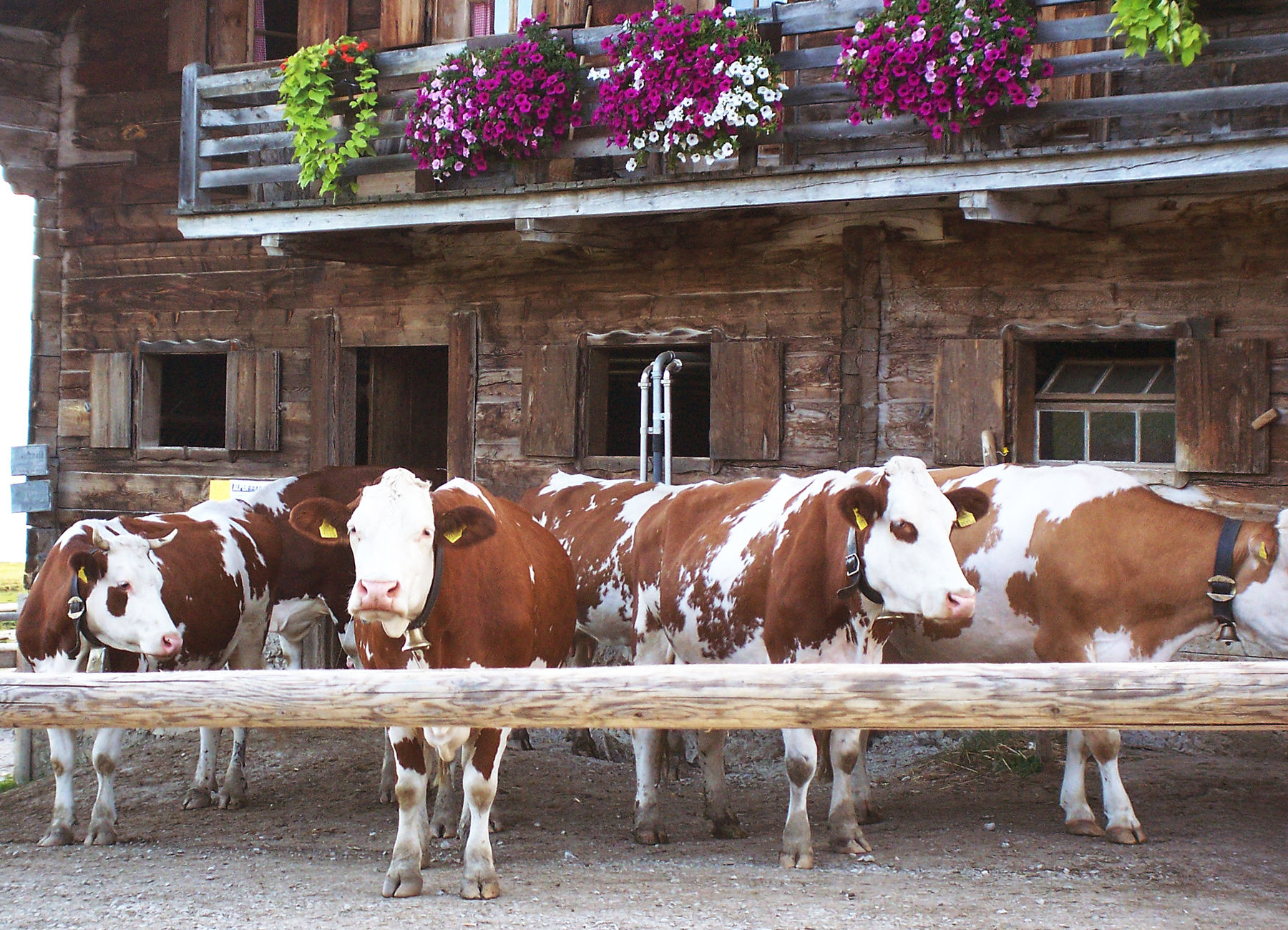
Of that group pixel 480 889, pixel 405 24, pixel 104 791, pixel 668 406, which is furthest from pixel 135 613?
pixel 405 24

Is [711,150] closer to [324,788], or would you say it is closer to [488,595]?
[488,595]

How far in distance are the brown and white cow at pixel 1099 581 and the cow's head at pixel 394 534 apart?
259 cm

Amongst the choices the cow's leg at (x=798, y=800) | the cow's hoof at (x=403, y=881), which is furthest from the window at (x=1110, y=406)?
the cow's hoof at (x=403, y=881)

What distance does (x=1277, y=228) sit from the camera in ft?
25.1

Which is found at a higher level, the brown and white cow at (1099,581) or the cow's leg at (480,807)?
the brown and white cow at (1099,581)

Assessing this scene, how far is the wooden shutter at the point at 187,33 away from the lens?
11125mm

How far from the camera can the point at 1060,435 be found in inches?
334

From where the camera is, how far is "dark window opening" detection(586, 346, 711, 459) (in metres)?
11.1

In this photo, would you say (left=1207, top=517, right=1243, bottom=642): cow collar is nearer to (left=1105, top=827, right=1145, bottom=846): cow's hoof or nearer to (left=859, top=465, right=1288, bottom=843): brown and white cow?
(left=859, top=465, right=1288, bottom=843): brown and white cow

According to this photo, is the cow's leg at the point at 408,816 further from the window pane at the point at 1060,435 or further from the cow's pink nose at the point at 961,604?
the window pane at the point at 1060,435

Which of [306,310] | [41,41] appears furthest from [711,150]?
[41,41]

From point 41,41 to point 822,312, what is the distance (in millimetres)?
7519

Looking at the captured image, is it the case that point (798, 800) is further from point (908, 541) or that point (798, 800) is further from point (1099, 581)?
point (1099, 581)

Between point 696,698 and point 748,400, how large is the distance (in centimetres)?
518
